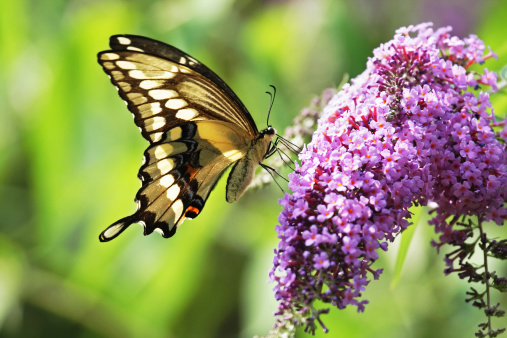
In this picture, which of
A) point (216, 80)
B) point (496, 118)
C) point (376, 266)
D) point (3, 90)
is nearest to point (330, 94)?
point (216, 80)

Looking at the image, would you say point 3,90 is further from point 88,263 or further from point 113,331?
point 113,331

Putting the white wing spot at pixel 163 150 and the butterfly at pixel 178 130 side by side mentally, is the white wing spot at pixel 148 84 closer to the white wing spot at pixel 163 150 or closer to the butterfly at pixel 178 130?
the butterfly at pixel 178 130

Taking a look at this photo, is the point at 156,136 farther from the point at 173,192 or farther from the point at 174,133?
the point at 173,192

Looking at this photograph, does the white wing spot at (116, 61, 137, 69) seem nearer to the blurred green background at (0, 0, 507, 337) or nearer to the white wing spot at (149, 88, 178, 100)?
the white wing spot at (149, 88, 178, 100)

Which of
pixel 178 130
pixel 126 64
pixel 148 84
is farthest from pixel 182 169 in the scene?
pixel 126 64

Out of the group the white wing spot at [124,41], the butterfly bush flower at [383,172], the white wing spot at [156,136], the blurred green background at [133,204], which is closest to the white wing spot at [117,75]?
the white wing spot at [124,41]

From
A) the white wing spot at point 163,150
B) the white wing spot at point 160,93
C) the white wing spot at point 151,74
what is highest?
the white wing spot at point 151,74

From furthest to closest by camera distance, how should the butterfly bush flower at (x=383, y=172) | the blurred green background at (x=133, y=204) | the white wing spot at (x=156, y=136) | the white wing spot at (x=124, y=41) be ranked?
the blurred green background at (x=133, y=204)
the white wing spot at (x=156, y=136)
the white wing spot at (x=124, y=41)
the butterfly bush flower at (x=383, y=172)
